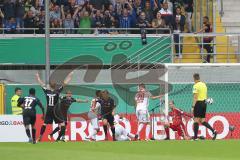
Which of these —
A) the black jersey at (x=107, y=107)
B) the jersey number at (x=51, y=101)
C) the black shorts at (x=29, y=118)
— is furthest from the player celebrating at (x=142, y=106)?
the black shorts at (x=29, y=118)

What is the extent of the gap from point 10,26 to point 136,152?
1544 centimetres

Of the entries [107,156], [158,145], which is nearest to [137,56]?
[158,145]

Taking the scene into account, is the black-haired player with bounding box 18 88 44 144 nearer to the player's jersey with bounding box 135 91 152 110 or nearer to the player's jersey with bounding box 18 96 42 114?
the player's jersey with bounding box 18 96 42 114

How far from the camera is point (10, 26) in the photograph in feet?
113

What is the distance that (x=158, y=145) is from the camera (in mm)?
23281

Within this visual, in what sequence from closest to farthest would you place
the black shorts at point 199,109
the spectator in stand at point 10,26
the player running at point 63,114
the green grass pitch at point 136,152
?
the green grass pitch at point 136,152 → the black shorts at point 199,109 → the player running at point 63,114 → the spectator in stand at point 10,26

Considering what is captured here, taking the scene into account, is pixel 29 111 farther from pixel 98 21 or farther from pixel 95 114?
pixel 98 21

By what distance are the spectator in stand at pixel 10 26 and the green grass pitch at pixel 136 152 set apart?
11.6 meters

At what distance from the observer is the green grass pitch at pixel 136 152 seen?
18.3 metres

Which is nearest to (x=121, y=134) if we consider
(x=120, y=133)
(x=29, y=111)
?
(x=120, y=133)

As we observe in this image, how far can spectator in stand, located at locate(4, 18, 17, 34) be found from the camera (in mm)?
34188

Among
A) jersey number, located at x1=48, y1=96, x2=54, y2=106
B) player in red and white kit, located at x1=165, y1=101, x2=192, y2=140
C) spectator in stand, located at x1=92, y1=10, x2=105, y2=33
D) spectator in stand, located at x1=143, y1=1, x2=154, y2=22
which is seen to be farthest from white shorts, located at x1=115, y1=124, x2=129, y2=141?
spectator in stand, located at x1=143, y1=1, x2=154, y2=22

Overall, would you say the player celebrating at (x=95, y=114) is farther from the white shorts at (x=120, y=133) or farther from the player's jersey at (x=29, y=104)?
the player's jersey at (x=29, y=104)

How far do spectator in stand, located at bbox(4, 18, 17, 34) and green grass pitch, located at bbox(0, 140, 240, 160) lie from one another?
11.6 m
